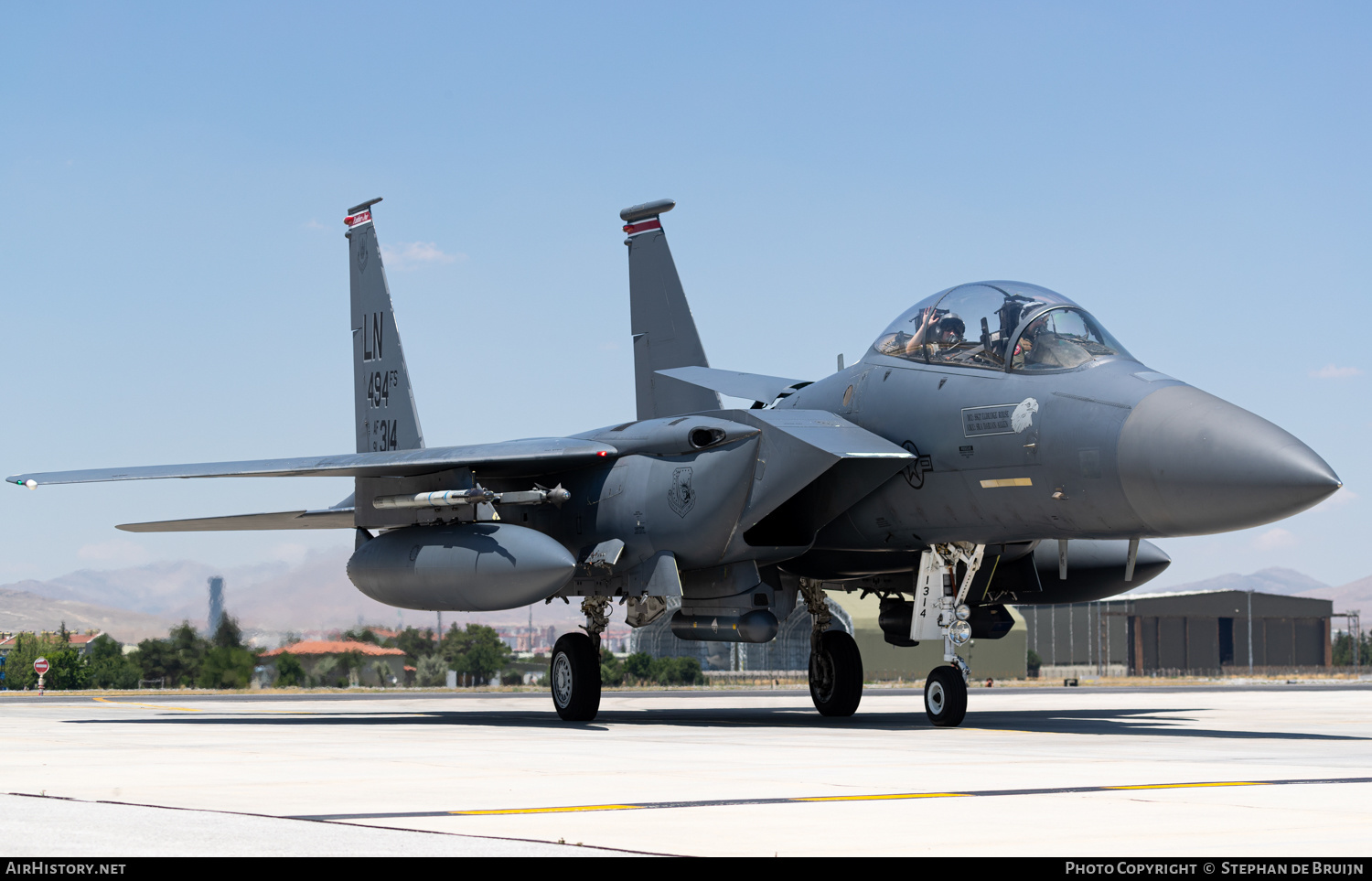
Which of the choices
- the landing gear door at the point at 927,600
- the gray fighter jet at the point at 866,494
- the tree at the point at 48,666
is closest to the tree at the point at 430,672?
the tree at the point at 48,666

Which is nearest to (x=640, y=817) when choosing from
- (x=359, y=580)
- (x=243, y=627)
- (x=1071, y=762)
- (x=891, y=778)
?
(x=891, y=778)

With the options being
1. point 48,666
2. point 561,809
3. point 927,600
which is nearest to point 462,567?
point 927,600

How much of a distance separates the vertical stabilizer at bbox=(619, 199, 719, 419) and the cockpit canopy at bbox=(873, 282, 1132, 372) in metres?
6.96

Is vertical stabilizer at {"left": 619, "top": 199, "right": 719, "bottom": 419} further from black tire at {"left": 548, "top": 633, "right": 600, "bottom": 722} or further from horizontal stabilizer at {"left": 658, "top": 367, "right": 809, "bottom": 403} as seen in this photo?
black tire at {"left": 548, "top": 633, "right": 600, "bottom": 722}

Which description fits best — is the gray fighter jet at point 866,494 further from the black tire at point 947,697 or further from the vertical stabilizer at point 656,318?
the vertical stabilizer at point 656,318

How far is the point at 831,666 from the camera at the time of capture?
16.5 metres

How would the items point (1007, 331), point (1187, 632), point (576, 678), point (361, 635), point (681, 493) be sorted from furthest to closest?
point (1187, 632) < point (361, 635) < point (576, 678) < point (681, 493) < point (1007, 331)

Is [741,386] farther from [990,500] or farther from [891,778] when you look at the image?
[891,778]

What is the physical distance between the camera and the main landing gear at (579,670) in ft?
51.3

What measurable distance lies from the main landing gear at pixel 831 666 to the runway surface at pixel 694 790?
5.24 ft

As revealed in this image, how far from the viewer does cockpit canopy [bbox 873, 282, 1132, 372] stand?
1245 centimetres

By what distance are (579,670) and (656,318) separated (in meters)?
6.75

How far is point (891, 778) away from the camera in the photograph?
26.1ft

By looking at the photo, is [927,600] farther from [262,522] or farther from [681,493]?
[262,522]
